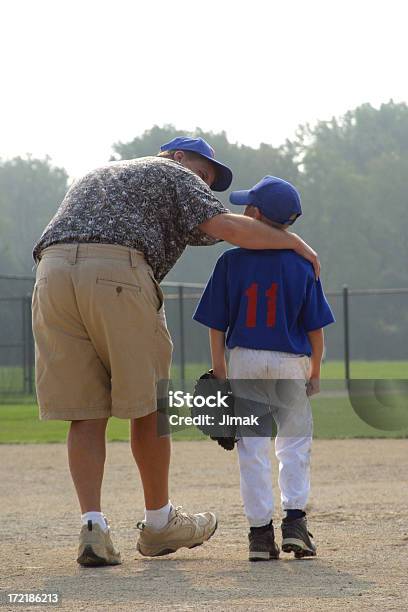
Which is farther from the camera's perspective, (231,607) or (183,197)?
(183,197)

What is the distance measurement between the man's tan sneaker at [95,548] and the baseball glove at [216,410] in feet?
2.04

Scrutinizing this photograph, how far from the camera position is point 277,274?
17.2ft

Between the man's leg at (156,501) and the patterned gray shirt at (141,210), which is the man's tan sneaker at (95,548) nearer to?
the man's leg at (156,501)

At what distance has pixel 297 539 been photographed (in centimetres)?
516

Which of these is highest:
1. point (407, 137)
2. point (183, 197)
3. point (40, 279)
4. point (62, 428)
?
point (407, 137)

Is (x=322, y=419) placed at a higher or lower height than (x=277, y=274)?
lower

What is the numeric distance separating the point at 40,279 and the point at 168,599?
153 cm

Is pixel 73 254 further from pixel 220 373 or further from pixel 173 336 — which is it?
pixel 173 336

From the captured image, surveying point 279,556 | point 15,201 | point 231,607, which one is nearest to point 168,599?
point 231,607

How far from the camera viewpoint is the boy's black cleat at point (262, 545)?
512cm

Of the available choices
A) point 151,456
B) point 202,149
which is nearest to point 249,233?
point 202,149

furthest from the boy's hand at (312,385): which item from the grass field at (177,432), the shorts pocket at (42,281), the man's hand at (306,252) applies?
the grass field at (177,432)

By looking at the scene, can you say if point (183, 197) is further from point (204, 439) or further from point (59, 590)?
point (204, 439)

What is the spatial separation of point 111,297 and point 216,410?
72cm
